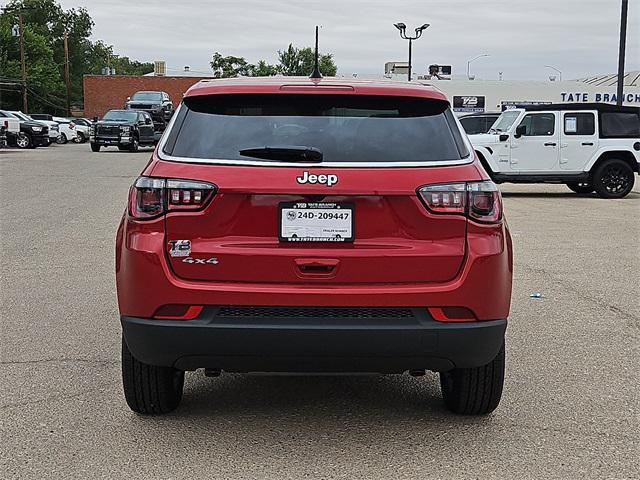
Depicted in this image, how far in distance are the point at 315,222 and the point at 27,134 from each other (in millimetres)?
37358

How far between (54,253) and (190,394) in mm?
5512

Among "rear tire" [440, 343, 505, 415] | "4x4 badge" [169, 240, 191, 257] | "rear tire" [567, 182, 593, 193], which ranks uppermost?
"4x4 badge" [169, 240, 191, 257]

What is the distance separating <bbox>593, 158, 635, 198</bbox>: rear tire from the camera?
63.3ft

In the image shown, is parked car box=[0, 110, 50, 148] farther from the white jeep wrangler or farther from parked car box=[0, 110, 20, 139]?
the white jeep wrangler

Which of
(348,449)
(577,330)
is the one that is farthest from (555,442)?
(577,330)

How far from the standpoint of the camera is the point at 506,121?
19.7 meters

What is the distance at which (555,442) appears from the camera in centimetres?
432

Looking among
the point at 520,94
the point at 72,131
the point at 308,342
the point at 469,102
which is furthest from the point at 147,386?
the point at 520,94

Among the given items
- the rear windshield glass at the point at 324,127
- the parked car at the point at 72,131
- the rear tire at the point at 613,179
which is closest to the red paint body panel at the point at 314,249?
the rear windshield glass at the point at 324,127

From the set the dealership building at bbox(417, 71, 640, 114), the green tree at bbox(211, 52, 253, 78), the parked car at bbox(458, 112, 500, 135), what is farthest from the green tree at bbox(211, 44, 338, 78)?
the parked car at bbox(458, 112, 500, 135)

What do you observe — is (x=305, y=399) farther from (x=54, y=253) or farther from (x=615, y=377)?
(x=54, y=253)

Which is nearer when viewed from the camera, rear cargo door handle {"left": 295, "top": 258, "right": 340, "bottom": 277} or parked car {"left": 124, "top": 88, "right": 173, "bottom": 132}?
rear cargo door handle {"left": 295, "top": 258, "right": 340, "bottom": 277}

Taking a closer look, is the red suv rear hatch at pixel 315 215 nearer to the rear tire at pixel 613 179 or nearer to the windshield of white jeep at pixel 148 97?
the rear tire at pixel 613 179

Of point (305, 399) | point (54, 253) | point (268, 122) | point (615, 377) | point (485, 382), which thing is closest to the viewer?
point (268, 122)
